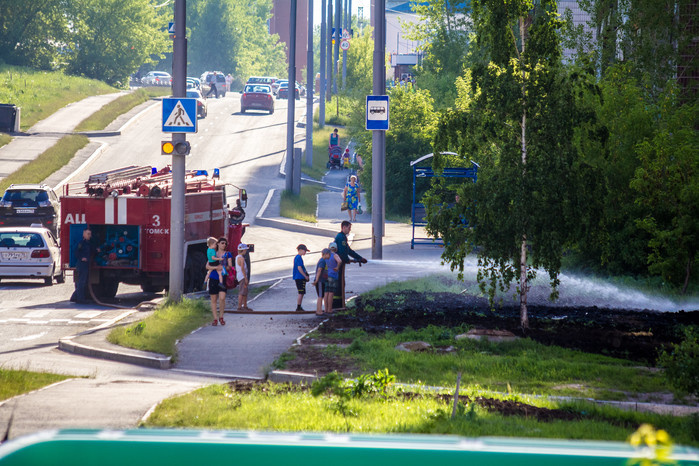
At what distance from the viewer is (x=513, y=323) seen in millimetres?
15469

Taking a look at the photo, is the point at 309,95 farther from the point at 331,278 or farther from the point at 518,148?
the point at 518,148

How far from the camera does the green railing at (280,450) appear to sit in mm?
2879

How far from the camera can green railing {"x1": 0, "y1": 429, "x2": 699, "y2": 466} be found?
9.45 ft

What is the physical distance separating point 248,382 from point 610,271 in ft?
40.7

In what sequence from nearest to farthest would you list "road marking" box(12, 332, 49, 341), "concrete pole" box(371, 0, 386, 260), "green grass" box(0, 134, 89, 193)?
"road marking" box(12, 332, 49, 341) < "concrete pole" box(371, 0, 386, 260) < "green grass" box(0, 134, 89, 193)

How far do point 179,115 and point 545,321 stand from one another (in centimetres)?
830

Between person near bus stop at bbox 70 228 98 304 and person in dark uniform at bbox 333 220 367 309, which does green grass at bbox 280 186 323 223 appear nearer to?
person near bus stop at bbox 70 228 98 304

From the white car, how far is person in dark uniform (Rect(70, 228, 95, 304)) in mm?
2390

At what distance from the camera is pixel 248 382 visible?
11492 millimetres

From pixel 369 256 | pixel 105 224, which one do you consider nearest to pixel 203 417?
pixel 105 224

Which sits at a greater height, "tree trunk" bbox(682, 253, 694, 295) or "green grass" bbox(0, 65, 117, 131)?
"green grass" bbox(0, 65, 117, 131)

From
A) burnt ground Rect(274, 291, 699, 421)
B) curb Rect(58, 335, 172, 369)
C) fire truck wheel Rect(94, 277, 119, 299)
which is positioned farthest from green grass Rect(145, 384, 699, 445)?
fire truck wheel Rect(94, 277, 119, 299)

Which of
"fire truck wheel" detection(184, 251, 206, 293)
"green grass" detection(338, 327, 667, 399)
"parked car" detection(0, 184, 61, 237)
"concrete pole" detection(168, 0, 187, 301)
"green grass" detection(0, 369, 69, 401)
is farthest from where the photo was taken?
"parked car" detection(0, 184, 61, 237)

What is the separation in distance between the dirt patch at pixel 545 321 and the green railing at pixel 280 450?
1074cm
